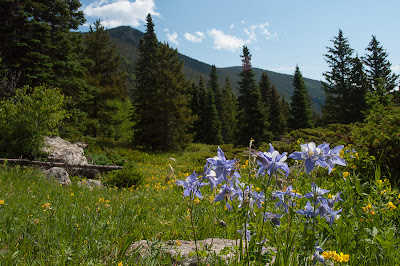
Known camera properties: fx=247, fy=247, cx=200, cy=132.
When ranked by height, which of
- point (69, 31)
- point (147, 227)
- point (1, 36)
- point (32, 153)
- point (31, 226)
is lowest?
point (32, 153)

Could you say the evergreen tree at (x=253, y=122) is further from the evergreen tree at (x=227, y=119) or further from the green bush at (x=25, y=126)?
the green bush at (x=25, y=126)

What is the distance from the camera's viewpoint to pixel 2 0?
52.1 feet

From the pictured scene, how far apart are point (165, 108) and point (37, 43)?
10.6 m

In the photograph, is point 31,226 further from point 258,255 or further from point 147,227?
point 258,255

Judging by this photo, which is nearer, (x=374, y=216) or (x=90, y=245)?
(x=90, y=245)

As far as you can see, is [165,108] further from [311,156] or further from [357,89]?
[357,89]

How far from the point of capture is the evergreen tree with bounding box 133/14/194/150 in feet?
74.7

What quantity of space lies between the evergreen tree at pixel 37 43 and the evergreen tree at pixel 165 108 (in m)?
6.87

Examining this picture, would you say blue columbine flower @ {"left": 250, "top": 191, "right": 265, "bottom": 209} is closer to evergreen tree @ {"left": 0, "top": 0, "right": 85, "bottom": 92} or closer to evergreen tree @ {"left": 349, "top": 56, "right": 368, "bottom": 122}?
evergreen tree @ {"left": 0, "top": 0, "right": 85, "bottom": 92}

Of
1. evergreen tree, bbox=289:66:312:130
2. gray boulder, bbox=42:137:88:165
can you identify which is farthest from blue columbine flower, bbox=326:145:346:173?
evergreen tree, bbox=289:66:312:130

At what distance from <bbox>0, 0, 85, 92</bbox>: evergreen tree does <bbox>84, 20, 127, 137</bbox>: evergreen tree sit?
614 centimetres

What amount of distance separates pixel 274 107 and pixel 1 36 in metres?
33.9

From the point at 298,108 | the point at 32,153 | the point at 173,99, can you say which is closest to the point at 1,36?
the point at 32,153

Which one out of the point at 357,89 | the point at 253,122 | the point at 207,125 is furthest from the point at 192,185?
the point at 207,125
